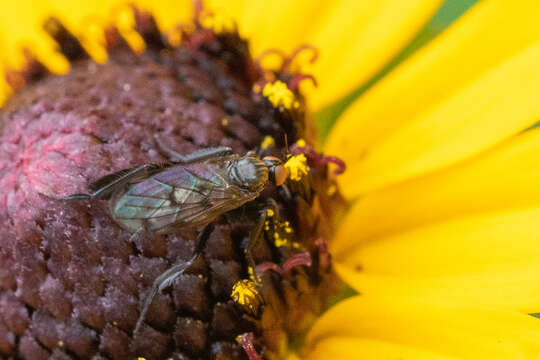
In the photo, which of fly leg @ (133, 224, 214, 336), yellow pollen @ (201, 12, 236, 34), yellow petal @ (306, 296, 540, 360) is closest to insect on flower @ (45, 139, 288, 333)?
fly leg @ (133, 224, 214, 336)

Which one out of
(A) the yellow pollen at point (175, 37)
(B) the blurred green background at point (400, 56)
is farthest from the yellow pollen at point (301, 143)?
(A) the yellow pollen at point (175, 37)

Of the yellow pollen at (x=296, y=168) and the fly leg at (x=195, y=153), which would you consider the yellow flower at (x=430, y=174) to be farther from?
the fly leg at (x=195, y=153)

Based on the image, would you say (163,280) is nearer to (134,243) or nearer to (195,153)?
(134,243)

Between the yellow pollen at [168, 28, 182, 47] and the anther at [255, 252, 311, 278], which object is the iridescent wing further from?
the yellow pollen at [168, 28, 182, 47]

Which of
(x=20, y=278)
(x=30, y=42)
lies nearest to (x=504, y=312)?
(x=20, y=278)

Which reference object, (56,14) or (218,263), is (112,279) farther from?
(56,14)

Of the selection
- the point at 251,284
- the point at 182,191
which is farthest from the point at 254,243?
the point at 182,191
